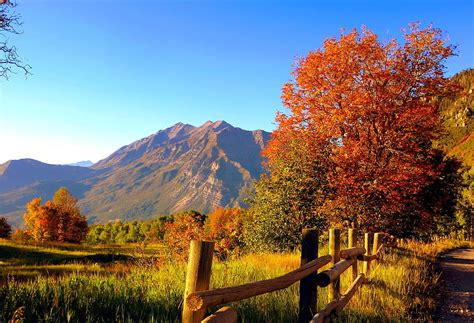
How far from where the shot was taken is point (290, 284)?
425cm

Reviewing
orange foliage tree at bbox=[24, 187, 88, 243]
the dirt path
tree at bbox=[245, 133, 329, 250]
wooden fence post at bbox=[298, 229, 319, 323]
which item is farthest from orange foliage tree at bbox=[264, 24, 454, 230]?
orange foliage tree at bbox=[24, 187, 88, 243]

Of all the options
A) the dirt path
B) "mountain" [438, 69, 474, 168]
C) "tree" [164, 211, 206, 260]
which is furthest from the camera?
"mountain" [438, 69, 474, 168]

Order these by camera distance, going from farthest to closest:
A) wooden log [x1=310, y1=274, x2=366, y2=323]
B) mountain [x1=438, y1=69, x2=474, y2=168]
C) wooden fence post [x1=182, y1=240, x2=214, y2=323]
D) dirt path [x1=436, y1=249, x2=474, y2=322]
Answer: mountain [x1=438, y1=69, x2=474, y2=168] < dirt path [x1=436, y1=249, x2=474, y2=322] < wooden log [x1=310, y1=274, x2=366, y2=323] < wooden fence post [x1=182, y1=240, x2=214, y2=323]

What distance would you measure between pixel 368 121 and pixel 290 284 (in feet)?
53.4

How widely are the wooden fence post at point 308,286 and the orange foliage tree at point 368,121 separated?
11.7 meters

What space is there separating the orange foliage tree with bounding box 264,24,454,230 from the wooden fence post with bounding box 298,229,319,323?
11.7 m

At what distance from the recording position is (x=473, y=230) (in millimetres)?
50250

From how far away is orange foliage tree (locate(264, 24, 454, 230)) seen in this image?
16.9 m

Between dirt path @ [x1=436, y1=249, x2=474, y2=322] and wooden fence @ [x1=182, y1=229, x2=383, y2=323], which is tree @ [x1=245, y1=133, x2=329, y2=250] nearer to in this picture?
dirt path @ [x1=436, y1=249, x2=474, y2=322]

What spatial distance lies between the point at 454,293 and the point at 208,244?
433 inches

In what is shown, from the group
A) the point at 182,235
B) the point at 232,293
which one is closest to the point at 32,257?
the point at 182,235

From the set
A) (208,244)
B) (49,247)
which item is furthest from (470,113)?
(208,244)

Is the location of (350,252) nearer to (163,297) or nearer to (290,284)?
(290,284)

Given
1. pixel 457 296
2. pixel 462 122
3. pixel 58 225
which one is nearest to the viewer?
pixel 457 296
